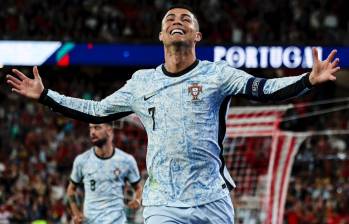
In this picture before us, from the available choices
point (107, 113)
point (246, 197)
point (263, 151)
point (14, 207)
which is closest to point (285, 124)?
point (263, 151)

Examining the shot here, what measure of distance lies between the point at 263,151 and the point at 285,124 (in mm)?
4059

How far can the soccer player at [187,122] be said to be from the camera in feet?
16.6

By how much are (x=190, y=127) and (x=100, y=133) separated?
5.16 m

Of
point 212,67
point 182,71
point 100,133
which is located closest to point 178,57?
point 182,71

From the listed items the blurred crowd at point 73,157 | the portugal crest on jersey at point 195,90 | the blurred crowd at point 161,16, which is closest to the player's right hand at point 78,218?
the blurred crowd at point 73,157

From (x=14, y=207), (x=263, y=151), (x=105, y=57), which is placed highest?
(x=105, y=57)

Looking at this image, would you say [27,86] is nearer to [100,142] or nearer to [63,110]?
[63,110]

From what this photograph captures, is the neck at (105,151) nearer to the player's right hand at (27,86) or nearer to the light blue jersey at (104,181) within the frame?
the light blue jersey at (104,181)

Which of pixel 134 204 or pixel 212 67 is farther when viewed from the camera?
pixel 134 204

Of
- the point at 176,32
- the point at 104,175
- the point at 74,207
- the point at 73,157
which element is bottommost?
the point at 74,207

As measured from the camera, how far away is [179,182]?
509 centimetres

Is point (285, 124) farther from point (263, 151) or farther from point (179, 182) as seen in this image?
point (179, 182)

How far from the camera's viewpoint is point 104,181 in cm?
1017

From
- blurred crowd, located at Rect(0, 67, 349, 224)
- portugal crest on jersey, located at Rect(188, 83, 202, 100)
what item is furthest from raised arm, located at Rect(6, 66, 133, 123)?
blurred crowd, located at Rect(0, 67, 349, 224)
